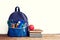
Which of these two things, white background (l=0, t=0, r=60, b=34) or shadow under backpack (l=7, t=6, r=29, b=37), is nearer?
shadow under backpack (l=7, t=6, r=29, b=37)

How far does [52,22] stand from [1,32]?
0.57 meters

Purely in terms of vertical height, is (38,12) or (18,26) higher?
(38,12)

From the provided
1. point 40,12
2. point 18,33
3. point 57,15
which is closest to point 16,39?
point 18,33

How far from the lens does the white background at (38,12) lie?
154 cm

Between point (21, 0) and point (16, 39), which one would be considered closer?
point (16, 39)

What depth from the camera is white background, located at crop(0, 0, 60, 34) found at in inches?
60.5

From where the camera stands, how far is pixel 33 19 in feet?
5.11

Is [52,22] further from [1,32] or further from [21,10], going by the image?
[1,32]

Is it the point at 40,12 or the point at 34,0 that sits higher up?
the point at 34,0

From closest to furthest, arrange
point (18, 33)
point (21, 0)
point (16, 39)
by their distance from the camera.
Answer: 1. point (16, 39)
2. point (18, 33)
3. point (21, 0)

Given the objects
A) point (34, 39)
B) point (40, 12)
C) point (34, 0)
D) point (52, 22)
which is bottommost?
point (34, 39)

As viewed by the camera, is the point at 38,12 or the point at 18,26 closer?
the point at 18,26

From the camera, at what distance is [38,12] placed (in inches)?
61.1

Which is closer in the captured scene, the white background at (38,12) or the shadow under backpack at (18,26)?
the shadow under backpack at (18,26)
